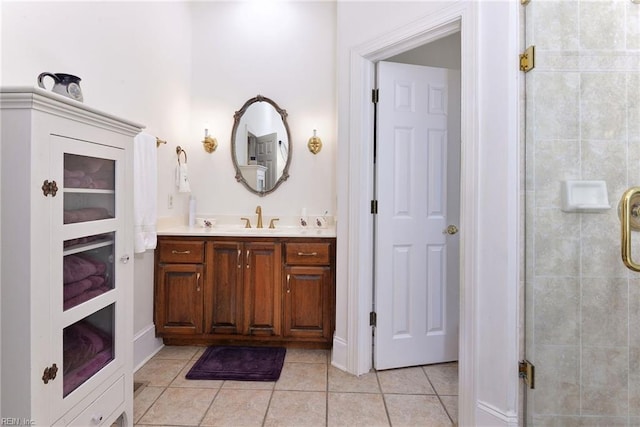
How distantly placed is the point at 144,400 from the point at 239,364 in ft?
1.96

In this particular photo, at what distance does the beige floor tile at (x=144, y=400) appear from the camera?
1706 mm

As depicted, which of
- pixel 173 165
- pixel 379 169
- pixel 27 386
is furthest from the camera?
pixel 173 165

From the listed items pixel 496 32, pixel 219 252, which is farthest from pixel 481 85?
pixel 219 252

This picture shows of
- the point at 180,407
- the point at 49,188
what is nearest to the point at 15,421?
the point at 49,188

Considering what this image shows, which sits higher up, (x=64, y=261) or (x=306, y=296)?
(x=64, y=261)

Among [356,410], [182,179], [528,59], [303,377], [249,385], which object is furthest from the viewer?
[182,179]

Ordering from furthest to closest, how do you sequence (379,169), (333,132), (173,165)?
(333,132), (173,165), (379,169)

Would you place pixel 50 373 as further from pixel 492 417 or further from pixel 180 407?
pixel 492 417

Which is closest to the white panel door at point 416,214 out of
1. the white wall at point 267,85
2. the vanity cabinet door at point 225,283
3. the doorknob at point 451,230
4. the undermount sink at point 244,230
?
the doorknob at point 451,230

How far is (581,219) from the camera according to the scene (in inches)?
52.8

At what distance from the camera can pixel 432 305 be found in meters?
2.21

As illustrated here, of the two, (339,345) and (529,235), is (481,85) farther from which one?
(339,345)

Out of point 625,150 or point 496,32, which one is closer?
point 625,150

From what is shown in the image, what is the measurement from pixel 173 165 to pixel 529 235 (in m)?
2.66
